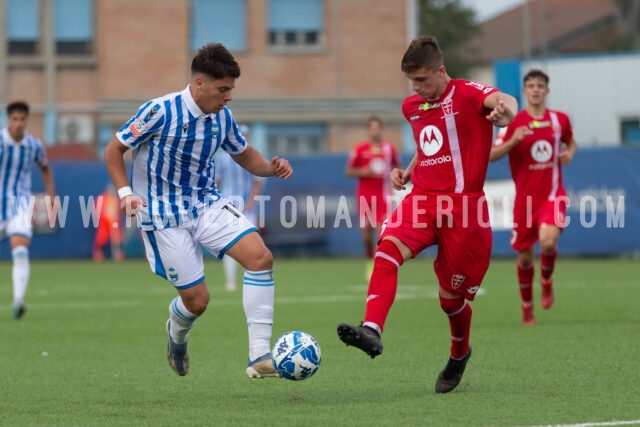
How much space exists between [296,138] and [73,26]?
22.1ft

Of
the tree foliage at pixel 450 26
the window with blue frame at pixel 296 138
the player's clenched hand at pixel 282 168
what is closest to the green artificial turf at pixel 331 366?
the player's clenched hand at pixel 282 168

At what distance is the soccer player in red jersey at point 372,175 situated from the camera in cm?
1831

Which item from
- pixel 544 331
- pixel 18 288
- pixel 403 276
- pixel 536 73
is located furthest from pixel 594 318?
pixel 403 276

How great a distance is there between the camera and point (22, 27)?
3184 cm

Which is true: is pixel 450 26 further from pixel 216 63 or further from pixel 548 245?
pixel 216 63

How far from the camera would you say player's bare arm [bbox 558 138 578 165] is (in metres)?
11.6

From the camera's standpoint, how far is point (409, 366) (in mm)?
8758

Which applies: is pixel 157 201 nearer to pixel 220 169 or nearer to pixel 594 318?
pixel 594 318

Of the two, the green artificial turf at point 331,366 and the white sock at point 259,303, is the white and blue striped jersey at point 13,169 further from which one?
the white sock at point 259,303

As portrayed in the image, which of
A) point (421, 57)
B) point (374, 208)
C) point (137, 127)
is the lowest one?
point (374, 208)

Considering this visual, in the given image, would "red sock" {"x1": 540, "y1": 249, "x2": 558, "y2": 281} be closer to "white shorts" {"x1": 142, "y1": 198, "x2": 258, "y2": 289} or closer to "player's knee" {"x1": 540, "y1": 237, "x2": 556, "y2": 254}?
"player's knee" {"x1": 540, "y1": 237, "x2": 556, "y2": 254}

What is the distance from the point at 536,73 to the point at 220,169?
689cm

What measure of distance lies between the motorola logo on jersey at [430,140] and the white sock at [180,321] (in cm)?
187

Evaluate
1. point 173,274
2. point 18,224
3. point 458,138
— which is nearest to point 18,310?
point 18,224
